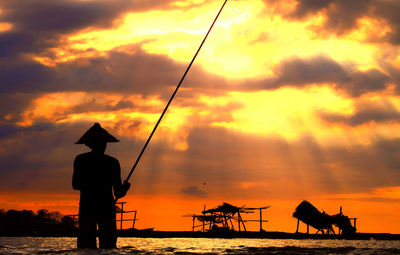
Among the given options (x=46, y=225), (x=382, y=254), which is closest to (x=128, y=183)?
(x=382, y=254)

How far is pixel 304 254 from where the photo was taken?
27.5 ft

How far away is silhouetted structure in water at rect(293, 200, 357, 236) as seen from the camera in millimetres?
51219

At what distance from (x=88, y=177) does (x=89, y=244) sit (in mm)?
1327

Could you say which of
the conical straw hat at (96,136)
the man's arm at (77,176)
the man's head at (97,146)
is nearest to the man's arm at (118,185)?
the man's head at (97,146)

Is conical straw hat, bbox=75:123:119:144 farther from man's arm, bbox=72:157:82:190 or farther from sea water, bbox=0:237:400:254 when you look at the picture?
sea water, bbox=0:237:400:254

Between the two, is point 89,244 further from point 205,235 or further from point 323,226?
point 323,226

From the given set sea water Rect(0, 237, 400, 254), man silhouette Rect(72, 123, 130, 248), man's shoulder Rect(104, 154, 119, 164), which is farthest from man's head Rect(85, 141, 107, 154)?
sea water Rect(0, 237, 400, 254)

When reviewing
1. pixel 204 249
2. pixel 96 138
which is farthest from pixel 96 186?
pixel 204 249

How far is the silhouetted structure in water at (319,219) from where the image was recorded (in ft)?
168

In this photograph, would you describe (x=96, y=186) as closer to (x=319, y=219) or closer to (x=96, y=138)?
(x=96, y=138)

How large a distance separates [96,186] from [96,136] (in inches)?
38.5

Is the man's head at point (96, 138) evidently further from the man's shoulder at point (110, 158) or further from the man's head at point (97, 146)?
the man's shoulder at point (110, 158)

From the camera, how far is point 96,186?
10953mm

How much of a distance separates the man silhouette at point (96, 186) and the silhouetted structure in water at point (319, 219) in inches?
1670
